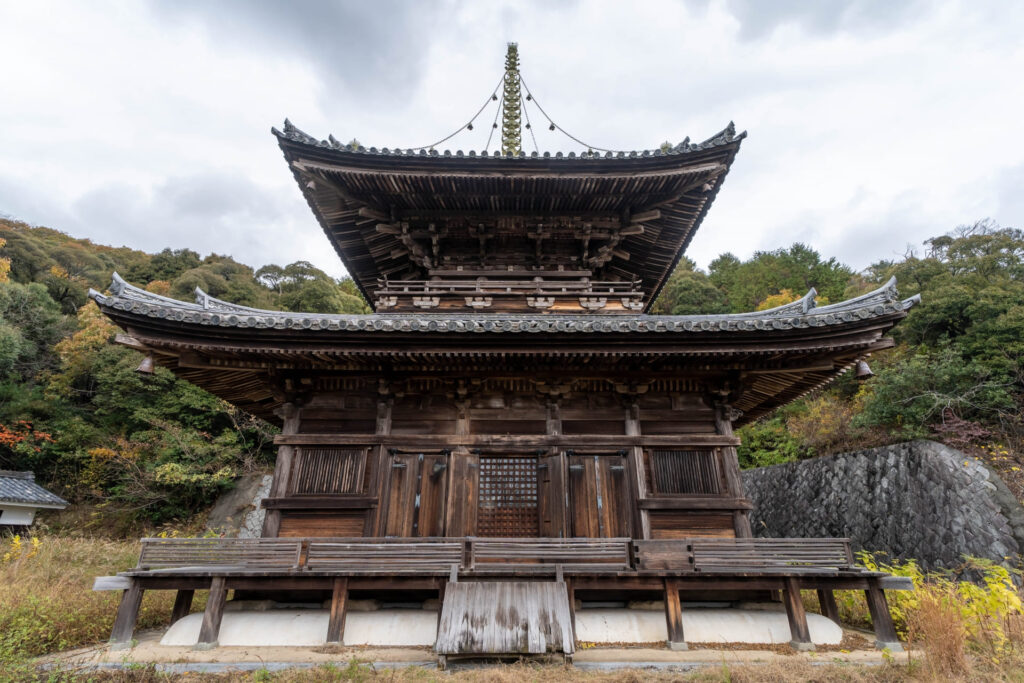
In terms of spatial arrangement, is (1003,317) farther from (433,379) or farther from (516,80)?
(433,379)

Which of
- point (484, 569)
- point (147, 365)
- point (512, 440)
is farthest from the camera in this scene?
point (512, 440)

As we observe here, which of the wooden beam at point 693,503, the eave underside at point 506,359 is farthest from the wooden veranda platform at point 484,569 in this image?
the eave underside at point 506,359

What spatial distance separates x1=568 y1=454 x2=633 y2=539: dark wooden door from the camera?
9.12 meters

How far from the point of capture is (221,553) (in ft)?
25.4

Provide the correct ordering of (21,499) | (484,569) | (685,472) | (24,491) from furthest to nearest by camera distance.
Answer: (24,491) < (21,499) < (685,472) < (484,569)

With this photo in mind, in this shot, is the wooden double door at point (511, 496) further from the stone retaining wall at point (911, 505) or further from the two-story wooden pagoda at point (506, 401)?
the stone retaining wall at point (911, 505)

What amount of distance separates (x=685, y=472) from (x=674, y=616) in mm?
2593

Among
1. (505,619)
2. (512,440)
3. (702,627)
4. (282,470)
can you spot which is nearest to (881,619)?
(702,627)

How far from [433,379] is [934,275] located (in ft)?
83.6

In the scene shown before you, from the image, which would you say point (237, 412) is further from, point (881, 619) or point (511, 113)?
point (881, 619)

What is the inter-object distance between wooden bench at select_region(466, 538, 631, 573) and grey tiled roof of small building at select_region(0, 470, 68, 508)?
2751cm

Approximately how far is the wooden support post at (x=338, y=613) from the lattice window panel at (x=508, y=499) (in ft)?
8.18

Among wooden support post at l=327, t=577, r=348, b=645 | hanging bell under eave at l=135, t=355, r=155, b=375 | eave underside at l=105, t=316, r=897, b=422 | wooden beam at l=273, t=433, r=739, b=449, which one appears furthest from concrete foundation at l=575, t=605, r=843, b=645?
hanging bell under eave at l=135, t=355, r=155, b=375

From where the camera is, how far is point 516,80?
719 inches
